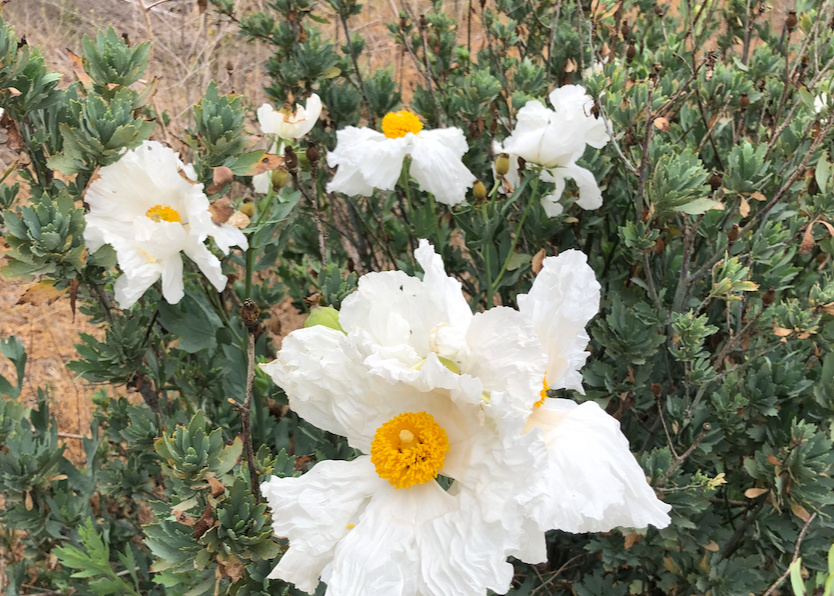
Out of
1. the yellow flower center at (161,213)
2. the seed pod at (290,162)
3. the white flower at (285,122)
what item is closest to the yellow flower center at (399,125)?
the white flower at (285,122)

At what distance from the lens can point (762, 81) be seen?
5.54 feet

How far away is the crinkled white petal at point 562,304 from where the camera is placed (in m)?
0.79

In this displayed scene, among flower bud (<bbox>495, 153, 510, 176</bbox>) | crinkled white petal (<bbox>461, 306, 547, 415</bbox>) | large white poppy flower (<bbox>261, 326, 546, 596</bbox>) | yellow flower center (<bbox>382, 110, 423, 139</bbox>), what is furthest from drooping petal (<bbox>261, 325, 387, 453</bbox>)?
yellow flower center (<bbox>382, 110, 423, 139</bbox>)

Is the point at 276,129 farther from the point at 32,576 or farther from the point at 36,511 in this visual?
the point at 32,576

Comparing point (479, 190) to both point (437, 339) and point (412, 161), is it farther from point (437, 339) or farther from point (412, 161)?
point (437, 339)

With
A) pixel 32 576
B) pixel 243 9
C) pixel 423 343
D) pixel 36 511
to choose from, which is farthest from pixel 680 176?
pixel 243 9

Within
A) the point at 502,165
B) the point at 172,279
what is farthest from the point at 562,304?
the point at 172,279

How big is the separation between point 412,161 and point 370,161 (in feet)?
0.31

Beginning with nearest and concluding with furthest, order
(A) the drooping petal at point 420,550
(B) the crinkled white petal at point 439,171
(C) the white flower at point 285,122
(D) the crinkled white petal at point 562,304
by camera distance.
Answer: (A) the drooping petal at point 420,550 < (D) the crinkled white petal at point 562,304 < (B) the crinkled white petal at point 439,171 < (C) the white flower at point 285,122

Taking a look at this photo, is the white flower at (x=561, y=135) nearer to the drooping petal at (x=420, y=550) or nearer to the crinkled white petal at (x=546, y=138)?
the crinkled white petal at (x=546, y=138)

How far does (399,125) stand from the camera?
4.64 feet

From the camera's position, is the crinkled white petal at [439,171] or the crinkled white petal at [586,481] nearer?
the crinkled white petal at [586,481]

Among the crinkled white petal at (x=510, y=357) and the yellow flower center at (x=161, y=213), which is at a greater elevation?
the crinkled white petal at (x=510, y=357)

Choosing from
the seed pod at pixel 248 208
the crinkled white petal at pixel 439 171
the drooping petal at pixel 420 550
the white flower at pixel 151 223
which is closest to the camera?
the drooping petal at pixel 420 550
